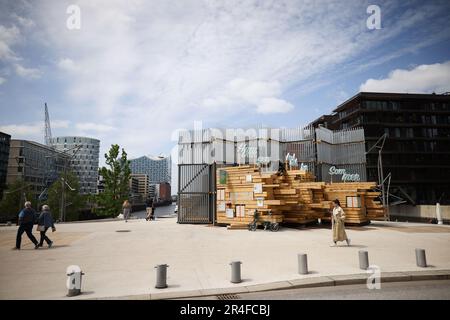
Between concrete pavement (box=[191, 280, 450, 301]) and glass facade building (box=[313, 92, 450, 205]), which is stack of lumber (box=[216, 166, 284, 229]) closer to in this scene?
concrete pavement (box=[191, 280, 450, 301])

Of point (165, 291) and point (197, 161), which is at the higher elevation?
point (197, 161)

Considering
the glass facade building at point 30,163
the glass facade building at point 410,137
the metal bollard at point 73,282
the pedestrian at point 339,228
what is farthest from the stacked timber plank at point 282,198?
the glass facade building at point 30,163

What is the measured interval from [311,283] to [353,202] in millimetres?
15167

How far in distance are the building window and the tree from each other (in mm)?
35747

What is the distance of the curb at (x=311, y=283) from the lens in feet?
20.1

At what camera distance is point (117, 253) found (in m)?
10.9

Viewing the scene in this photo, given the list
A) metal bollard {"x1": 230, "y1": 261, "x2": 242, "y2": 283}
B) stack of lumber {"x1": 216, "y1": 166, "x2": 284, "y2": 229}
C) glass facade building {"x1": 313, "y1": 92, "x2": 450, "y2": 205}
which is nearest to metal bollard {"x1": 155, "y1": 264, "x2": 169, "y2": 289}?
metal bollard {"x1": 230, "y1": 261, "x2": 242, "y2": 283}

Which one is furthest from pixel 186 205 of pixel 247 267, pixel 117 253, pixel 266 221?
pixel 247 267

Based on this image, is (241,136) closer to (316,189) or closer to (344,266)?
(316,189)

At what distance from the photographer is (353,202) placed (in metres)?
20.2

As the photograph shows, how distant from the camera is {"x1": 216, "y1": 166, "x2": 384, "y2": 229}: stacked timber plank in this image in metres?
19.0

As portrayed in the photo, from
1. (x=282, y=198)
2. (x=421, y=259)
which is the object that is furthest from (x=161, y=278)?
(x=282, y=198)

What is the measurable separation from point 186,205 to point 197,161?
13.3 feet
